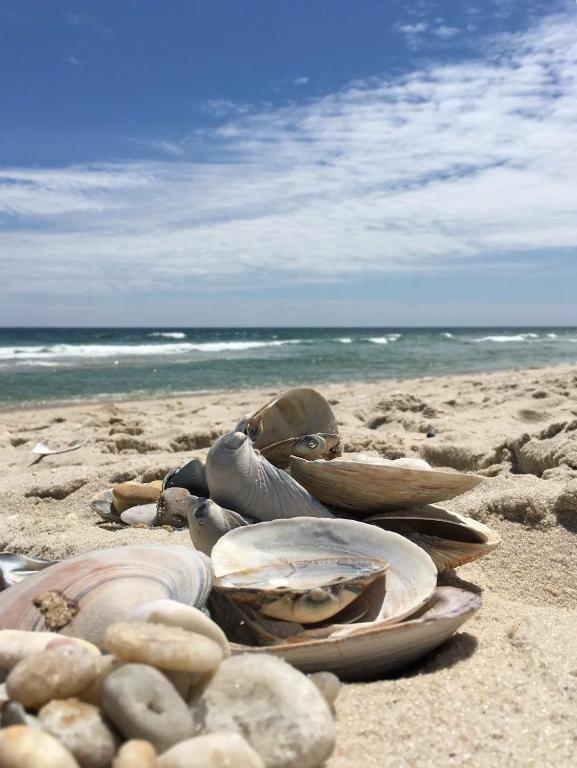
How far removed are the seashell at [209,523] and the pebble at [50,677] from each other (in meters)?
1.12

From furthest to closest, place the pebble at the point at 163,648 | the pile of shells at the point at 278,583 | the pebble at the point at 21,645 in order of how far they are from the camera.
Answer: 1. the pebble at the point at 21,645
2. the pile of shells at the point at 278,583
3. the pebble at the point at 163,648

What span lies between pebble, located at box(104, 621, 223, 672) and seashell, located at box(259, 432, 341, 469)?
1.73 metres

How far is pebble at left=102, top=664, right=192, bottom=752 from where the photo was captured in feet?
4.49

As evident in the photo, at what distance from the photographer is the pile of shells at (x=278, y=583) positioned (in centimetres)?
162

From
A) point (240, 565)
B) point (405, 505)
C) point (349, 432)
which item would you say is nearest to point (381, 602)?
point (240, 565)

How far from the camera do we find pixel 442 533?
9.09 feet

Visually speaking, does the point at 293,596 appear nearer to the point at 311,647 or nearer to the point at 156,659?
the point at 311,647

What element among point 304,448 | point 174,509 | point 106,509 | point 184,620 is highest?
point 304,448

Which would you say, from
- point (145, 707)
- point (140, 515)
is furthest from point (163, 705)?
point (140, 515)

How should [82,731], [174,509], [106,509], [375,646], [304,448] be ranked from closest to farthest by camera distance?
[82,731], [375,646], [304,448], [174,509], [106,509]

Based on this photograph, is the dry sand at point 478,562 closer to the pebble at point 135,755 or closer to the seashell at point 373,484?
the seashell at point 373,484

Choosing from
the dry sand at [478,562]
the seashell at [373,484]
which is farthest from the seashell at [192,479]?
the seashell at [373,484]

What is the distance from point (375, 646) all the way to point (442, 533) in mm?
905

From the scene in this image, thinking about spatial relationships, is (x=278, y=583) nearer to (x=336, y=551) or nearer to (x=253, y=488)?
(x=336, y=551)
